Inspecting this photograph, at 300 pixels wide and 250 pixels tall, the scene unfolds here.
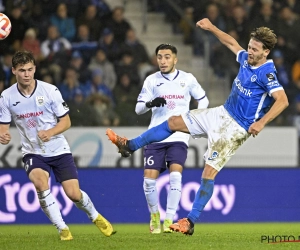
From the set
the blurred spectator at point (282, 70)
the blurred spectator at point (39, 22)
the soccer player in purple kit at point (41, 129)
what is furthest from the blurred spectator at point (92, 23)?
the soccer player in purple kit at point (41, 129)

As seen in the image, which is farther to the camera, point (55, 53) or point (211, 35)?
point (211, 35)

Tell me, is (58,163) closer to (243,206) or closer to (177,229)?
(177,229)

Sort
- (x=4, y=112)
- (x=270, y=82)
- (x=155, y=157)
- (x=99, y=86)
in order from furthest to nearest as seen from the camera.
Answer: (x=99, y=86) → (x=155, y=157) → (x=4, y=112) → (x=270, y=82)

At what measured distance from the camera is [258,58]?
8734mm

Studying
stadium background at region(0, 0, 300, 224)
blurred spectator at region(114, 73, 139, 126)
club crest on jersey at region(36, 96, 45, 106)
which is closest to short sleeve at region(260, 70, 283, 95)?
club crest on jersey at region(36, 96, 45, 106)

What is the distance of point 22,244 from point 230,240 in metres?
2.29

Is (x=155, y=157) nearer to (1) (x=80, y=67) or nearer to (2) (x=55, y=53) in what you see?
(1) (x=80, y=67)

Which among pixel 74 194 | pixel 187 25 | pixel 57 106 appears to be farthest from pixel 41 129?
pixel 187 25

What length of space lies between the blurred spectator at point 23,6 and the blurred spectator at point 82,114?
8.19 ft

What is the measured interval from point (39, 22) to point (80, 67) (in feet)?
4.36

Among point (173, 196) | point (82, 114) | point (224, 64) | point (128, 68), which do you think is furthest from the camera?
point (224, 64)

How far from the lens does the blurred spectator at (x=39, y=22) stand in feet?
54.0

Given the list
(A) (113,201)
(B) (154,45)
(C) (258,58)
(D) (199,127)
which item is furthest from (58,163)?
(B) (154,45)

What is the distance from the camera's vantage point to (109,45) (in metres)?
16.8
